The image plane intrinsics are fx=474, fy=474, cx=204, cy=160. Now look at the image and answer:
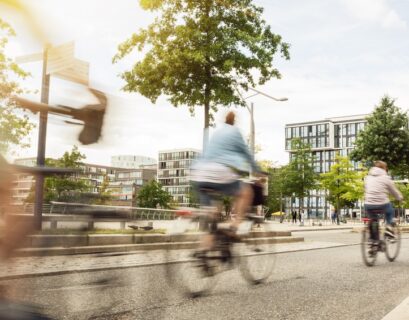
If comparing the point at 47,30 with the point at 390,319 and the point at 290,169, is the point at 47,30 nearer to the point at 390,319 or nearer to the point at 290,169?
the point at 390,319

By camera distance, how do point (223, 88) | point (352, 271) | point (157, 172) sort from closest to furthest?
point (352, 271), point (223, 88), point (157, 172)

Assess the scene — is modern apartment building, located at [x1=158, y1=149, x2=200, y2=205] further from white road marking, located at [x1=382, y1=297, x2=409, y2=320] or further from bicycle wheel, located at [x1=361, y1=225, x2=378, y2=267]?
white road marking, located at [x1=382, y1=297, x2=409, y2=320]

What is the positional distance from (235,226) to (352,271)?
2981mm

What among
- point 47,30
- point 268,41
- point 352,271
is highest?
point 268,41

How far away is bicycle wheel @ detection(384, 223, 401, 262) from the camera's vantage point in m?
8.60

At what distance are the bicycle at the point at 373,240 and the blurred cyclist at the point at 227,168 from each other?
3501mm

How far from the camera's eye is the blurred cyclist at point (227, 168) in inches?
205

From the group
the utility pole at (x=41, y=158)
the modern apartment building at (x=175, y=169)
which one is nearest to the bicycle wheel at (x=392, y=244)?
the utility pole at (x=41, y=158)

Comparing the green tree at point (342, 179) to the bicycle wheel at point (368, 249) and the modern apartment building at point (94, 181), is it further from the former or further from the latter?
the modern apartment building at point (94, 181)

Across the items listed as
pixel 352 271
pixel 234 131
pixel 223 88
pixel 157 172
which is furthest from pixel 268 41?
pixel 157 172

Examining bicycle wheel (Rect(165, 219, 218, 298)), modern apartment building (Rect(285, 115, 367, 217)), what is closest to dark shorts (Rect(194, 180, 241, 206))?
bicycle wheel (Rect(165, 219, 218, 298))

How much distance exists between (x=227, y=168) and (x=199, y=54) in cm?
1122

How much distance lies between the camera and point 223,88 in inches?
652

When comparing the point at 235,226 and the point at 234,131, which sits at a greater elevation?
the point at 234,131
